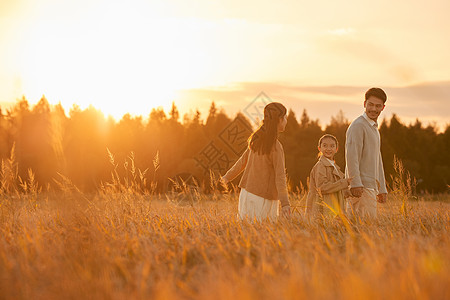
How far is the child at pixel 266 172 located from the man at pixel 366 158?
0.93 m

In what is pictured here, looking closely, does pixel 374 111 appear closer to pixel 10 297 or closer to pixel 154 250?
pixel 154 250

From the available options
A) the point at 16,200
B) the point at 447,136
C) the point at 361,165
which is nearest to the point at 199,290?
the point at 361,165

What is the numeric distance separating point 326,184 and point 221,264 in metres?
2.98

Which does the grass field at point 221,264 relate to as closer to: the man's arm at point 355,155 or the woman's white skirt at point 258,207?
the woman's white skirt at point 258,207

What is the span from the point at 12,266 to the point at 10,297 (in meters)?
0.46

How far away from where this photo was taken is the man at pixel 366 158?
5375mm

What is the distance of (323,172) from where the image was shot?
5.86 metres

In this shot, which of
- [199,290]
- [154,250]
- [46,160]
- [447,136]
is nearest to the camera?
[199,290]

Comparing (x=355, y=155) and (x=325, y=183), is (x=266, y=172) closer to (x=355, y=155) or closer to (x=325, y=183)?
(x=325, y=183)

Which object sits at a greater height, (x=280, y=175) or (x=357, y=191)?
(x=280, y=175)

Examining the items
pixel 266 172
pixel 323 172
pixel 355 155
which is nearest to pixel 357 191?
pixel 355 155

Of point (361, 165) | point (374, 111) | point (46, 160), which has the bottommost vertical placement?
point (46, 160)

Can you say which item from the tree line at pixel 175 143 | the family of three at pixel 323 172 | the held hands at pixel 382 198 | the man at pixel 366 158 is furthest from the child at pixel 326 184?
the tree line at pixel 175 143

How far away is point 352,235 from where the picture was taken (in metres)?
3.71
